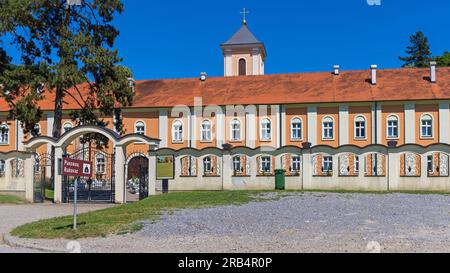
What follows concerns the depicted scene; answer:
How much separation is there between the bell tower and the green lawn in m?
45.0

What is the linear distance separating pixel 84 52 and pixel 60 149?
322 inches

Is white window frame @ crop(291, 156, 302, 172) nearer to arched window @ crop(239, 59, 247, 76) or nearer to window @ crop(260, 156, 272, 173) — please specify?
window @ crop(260, 156, 272, 173)

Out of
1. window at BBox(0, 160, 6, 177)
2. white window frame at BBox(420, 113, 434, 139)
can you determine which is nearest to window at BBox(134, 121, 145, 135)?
window at BBox(0, 160, 6, 177)

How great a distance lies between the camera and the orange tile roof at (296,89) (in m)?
45.2

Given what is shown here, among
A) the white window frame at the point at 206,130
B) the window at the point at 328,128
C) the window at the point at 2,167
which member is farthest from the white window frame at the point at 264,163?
the white window frame at the point at 206,130

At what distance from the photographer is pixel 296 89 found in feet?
157

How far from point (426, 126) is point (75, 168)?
36.1 metres

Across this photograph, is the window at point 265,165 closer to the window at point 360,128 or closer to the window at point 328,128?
the window at point 328,128

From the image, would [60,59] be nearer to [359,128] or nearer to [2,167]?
[2,167]

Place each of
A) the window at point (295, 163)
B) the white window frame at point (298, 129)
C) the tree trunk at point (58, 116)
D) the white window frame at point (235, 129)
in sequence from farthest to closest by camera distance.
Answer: the white window frame at point (235, 129) < the white window frame at point (298, 129) < the tree trunk at point (58, 116) < the window at point (295, 163)

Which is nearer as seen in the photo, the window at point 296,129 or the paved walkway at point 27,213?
the paved walkway at point 27,213

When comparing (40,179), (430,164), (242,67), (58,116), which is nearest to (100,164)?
(58,116)

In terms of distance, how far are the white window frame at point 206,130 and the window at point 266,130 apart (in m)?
4.42

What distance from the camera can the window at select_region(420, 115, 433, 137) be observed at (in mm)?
44438
